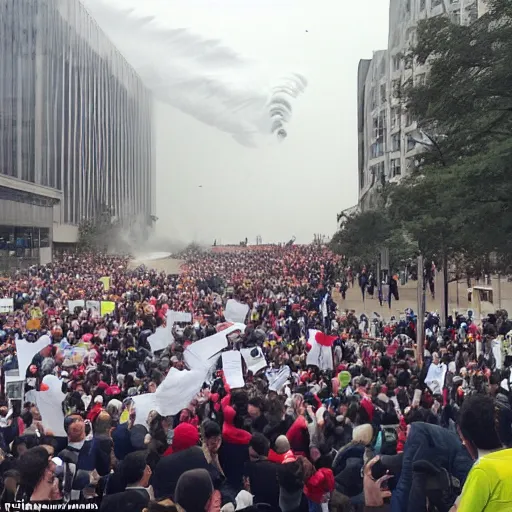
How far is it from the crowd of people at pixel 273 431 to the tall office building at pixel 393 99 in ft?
123

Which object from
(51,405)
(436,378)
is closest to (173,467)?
(51,405)

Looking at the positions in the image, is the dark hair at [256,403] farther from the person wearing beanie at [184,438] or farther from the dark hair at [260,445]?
the person wearing beanie at [184,438]

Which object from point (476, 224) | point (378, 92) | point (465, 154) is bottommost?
point (476, 224)

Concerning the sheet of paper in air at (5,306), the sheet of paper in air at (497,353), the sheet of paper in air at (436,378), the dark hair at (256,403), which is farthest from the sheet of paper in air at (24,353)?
the sheet of paper in air at (5,306)

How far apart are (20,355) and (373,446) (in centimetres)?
704

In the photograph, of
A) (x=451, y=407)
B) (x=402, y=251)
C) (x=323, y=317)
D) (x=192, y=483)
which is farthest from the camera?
(x=402, y=251)

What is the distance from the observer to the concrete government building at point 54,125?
188 feet

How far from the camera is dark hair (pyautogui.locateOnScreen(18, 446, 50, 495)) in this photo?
4.55 meters

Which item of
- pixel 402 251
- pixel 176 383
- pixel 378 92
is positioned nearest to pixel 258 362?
pixel 176 383

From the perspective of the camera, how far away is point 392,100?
61312mm

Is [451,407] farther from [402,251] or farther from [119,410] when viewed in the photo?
[402,251]

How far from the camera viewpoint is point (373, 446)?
19.0ft

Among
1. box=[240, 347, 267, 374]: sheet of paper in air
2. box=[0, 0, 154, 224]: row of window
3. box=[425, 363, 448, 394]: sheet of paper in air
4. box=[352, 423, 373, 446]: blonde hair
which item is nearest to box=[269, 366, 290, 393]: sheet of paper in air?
box=[240, 347, 267, 374]: sheet of paper in air

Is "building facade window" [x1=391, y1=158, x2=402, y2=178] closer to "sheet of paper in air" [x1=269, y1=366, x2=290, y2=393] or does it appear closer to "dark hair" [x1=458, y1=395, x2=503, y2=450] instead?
"sheet of paper in air" [x1=269, y1=366, x2=290, y2=393]
